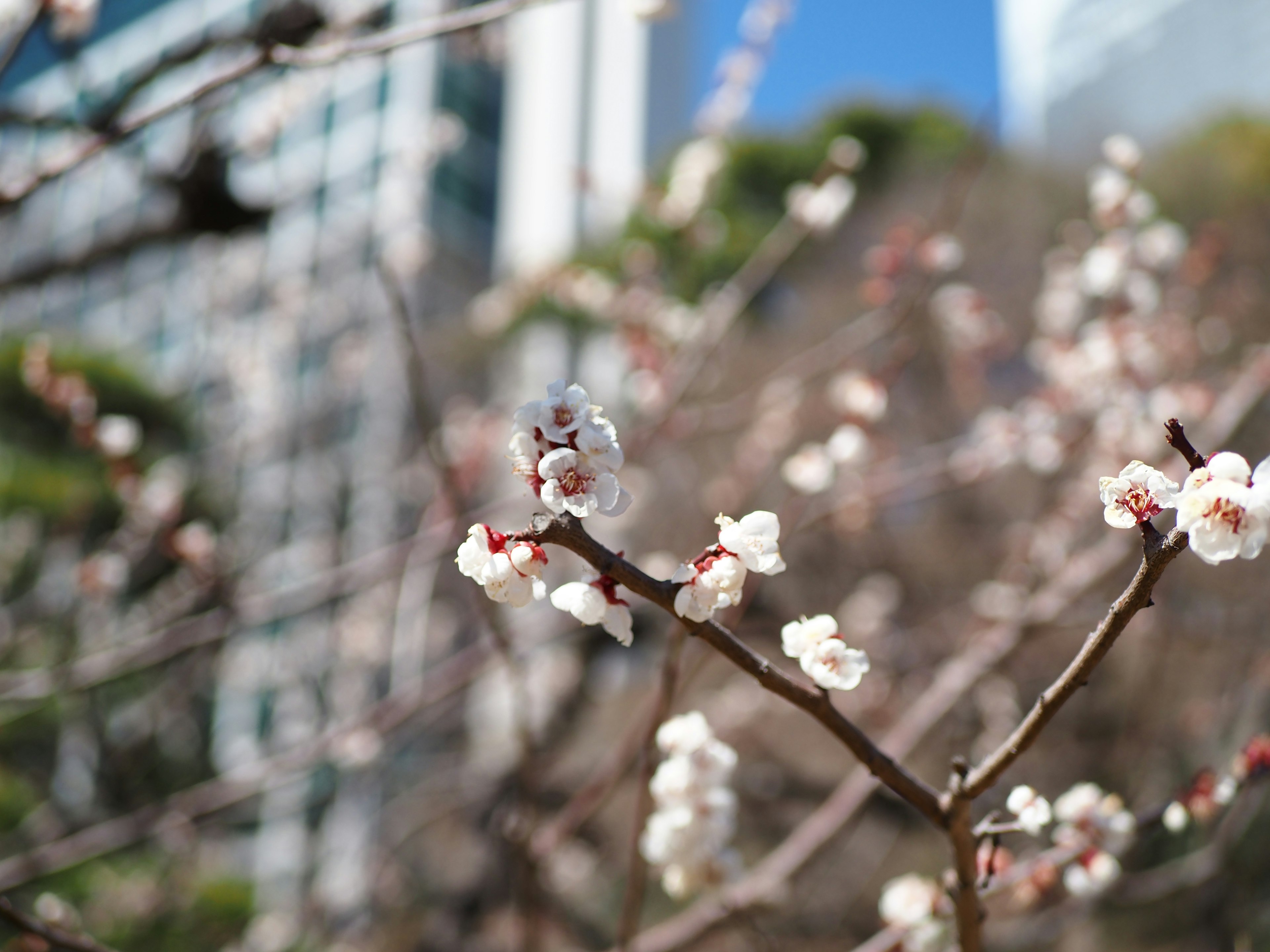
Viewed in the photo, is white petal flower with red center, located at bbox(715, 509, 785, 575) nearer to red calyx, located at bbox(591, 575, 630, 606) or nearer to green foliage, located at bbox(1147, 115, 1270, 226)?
red calyx, located at bbox(591, 575, 630, 606)

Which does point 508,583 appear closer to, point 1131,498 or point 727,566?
point 727,566

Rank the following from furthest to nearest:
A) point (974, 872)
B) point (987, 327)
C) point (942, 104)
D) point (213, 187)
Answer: point (942, 104)
point (987, 327)
point (213, 187)
point (974, 872)

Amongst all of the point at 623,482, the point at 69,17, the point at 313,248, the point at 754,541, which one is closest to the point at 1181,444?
the point at 754,541

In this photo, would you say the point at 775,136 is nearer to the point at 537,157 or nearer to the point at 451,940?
the point at 537,157

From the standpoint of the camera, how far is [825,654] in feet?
2.45

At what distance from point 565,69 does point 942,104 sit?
172 inches

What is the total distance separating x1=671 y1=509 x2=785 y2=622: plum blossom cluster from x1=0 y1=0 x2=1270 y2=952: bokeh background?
478mm

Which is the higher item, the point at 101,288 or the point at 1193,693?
the point at 101,288

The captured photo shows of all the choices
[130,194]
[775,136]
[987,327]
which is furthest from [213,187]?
[130,194]

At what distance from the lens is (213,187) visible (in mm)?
1864

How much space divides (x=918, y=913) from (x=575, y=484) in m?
0.70

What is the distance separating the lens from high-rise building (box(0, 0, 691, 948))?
2340mm

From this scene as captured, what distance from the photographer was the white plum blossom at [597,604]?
67 cm

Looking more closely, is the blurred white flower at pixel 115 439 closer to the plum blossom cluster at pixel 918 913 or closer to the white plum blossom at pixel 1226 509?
the plum blossom cluster at pixel 918 913
